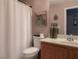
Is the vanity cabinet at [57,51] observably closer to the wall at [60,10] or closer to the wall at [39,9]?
the wall at [60,10]

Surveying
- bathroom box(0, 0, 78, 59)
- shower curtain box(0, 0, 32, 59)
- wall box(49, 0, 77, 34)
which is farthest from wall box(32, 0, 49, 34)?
shower curtain box(0, 0, 32, 59)

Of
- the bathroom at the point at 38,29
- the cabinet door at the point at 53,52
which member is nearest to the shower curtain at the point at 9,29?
the bathroom at the point at 38,29

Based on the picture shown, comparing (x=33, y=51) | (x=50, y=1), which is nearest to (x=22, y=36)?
(x=33, y=51)

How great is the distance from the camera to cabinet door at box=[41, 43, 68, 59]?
179 cm

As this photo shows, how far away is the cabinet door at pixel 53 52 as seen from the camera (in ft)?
5.88

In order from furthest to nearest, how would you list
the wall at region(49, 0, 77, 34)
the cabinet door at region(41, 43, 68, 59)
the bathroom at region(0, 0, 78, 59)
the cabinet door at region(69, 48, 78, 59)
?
the wall at region(49, 0, 77, 34), the bathroom at region(0, 0, 78, 59), the cabinet door at region(41, 43, 68, 59), the cabinet door at region(69, 48, 78, 59)

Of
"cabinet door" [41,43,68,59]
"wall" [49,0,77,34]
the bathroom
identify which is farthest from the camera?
"wall" [49,0,77,34]

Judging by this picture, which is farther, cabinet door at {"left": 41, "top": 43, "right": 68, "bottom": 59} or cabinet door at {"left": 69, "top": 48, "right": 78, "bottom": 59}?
cabinet door at {"left": 41, "top": 43, "right": 68, "bottom": 59}

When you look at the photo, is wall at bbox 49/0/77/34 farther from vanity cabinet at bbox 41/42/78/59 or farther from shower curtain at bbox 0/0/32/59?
shower curtain at bbox 0/0/32/59

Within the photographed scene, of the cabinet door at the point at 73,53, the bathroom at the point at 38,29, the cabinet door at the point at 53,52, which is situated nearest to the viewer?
the cabinet door at the point at 73,53

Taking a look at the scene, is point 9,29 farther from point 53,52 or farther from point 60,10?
point 60,10

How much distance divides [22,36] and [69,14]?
53.4 inches

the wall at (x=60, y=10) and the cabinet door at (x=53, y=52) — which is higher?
the wall at (x=60, y=10)

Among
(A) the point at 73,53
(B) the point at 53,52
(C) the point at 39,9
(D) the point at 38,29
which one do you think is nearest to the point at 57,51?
(B) the point at 53,52
